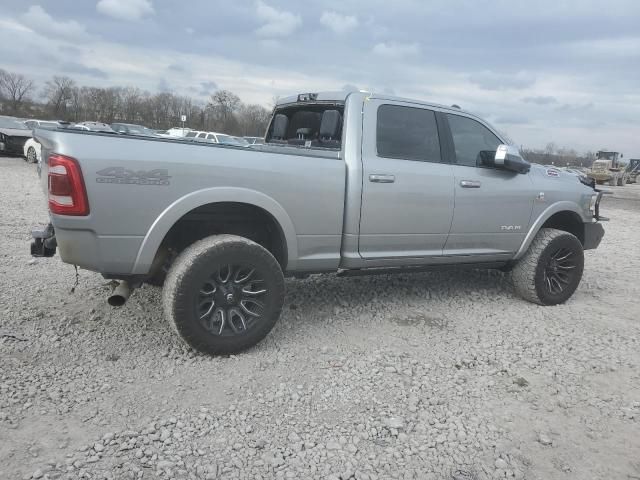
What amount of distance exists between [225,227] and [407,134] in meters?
1.72

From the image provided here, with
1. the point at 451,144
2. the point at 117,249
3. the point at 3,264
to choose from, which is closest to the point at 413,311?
the point at 451,144

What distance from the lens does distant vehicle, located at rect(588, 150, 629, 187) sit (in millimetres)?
35531

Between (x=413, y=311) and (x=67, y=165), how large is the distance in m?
3.16

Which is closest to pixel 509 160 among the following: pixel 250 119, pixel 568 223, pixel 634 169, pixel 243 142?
pixel 568 223

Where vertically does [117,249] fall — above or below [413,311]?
above

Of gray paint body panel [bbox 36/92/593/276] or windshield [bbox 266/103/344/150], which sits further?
windshield [bbox 266/103/344/150]

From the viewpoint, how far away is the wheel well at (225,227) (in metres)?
3.59

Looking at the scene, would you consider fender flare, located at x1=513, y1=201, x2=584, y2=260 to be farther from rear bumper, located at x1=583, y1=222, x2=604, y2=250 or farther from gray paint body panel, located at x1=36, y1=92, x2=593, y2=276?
rear bumper, located at x1=583, y1=222, x2=604, y2=250

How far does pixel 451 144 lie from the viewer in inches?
181

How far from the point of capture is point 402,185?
4121 millimetres

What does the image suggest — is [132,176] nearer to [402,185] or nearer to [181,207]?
[181,207]

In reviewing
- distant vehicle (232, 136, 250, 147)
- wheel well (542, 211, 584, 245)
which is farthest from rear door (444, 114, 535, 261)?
distant vehicle (232, 136, 250, 147)

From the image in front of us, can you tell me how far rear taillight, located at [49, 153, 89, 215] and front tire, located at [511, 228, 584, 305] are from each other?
4045mm

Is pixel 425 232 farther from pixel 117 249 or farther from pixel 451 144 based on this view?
pixel 117 249
